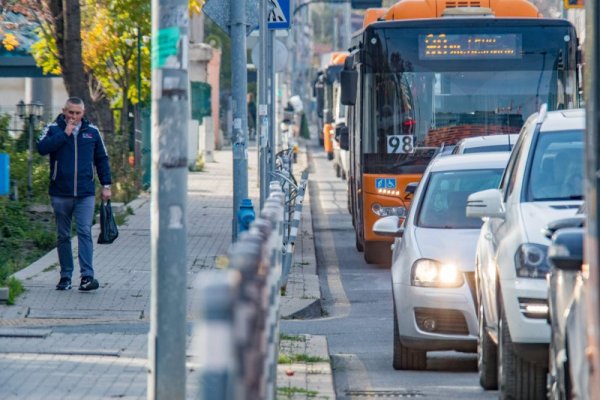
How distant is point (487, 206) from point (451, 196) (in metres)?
3.04

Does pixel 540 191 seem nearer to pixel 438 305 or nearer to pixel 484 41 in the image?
pixel 438 305

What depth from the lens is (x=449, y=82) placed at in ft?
60.1

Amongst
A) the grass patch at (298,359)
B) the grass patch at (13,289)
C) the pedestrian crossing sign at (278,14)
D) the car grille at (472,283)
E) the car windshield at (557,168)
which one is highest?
the pedestrian crossing sign at (278,14)

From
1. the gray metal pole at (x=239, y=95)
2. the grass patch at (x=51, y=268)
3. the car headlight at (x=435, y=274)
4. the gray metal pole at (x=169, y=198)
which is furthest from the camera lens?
the grass patch at (x=51, y=268)

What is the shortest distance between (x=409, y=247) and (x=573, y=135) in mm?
1785

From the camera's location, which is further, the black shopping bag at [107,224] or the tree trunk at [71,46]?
the tree trunk at [71,46]

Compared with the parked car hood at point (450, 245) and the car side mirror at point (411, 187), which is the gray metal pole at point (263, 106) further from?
the parked car hood at point (450, 245)

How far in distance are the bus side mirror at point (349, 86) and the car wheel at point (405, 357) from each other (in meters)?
8.42

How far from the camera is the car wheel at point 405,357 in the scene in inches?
400

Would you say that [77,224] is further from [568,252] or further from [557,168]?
[568,252]

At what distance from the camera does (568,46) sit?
18.0 metres

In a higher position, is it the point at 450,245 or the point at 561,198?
the point at 561,198

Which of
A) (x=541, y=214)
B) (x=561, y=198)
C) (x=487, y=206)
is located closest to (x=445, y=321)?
(x=487, y=206)

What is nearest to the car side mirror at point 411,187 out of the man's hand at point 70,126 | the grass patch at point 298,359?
the man's hand at point 70,126
